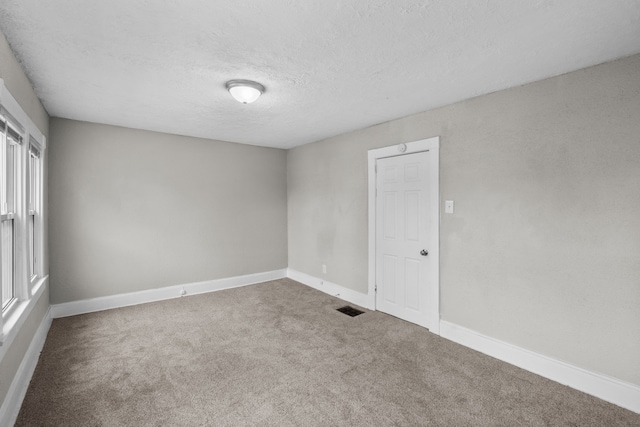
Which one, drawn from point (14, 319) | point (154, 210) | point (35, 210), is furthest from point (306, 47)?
point (154, 210)

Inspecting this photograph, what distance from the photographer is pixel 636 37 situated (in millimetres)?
1909

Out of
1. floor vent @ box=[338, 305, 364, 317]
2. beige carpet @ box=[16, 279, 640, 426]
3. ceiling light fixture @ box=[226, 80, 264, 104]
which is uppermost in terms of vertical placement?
ceiling light fixture @ box=[226, 80, 264, 104]

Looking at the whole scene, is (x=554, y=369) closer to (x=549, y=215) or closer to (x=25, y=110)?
(x=549, y=215)

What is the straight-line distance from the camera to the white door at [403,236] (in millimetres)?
3447

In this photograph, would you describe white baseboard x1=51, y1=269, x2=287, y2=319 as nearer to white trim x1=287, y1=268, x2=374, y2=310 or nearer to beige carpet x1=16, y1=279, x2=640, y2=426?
beige carpet x1=16, y1=279, x2=640, y2=426

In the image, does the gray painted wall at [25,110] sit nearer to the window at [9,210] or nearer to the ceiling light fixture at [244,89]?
the window at [9,210]

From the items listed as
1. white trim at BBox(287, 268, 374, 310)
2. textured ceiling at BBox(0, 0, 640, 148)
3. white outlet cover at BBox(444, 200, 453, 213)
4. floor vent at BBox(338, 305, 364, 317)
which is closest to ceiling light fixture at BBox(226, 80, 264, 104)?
textured ceiling at BBox(0, 0, 640, 148)

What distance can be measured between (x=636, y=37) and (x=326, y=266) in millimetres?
4002

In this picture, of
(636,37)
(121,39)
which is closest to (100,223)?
(121,39)

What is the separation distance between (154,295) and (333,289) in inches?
102

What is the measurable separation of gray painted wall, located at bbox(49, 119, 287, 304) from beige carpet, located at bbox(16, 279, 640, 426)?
29.6 inches

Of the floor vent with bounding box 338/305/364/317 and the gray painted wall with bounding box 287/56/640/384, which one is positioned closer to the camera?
the gray painted wall with bounding box 287/56/640/384

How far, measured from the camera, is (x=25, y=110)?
2.48 metres

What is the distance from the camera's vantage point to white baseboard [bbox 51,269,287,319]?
3.81 metres
